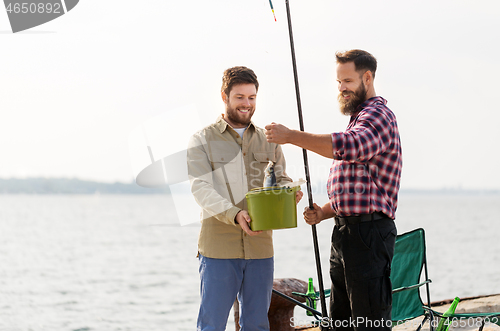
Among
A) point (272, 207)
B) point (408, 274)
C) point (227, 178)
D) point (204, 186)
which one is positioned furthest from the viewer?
point (408, 274)

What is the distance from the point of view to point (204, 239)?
10.6 feet

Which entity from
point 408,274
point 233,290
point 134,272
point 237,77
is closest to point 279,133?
point 237,77

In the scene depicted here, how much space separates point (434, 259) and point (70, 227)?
29.7m

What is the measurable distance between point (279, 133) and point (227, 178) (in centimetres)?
76

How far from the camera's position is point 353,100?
112 inches

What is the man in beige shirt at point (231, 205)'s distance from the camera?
312 cm

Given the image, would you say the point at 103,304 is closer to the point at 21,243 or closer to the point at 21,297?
the point at 21,297

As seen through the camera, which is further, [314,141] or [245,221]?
[245,221]

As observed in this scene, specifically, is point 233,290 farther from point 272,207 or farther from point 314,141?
point 314,141

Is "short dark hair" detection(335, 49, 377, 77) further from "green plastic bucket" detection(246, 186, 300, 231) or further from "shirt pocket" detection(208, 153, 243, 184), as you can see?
"shirt pocket" detection(208, 153, 243, 184)

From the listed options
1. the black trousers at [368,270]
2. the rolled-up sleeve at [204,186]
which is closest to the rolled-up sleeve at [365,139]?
the black trousers at [368,270]

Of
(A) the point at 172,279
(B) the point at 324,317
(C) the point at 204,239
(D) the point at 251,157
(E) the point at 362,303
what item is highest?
(D) the point at 251,157

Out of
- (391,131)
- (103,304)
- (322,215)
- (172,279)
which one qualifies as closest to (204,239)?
(322,215)

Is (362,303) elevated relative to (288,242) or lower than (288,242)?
elevated
